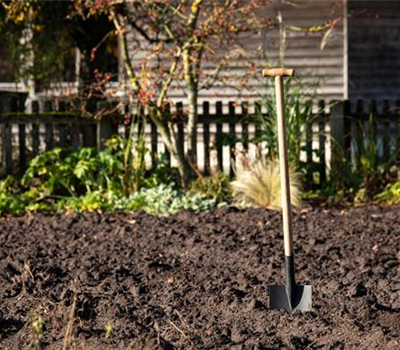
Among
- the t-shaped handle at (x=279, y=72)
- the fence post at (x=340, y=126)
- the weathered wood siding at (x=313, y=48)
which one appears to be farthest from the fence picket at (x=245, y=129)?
the weathered wood siding at (x=313, y=48)

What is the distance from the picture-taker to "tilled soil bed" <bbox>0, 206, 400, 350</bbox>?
14.5 feet

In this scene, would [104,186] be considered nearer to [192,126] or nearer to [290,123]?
[192,126]

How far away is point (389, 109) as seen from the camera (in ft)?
35.3

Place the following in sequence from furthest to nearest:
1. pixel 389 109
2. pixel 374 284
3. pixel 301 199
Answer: pixel 389 109 < pixel 301 199 < pixel 374 284

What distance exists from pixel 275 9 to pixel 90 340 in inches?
474

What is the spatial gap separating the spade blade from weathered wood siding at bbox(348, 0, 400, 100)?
1146 centimetres

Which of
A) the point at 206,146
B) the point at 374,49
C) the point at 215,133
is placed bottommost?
the point at 206,146

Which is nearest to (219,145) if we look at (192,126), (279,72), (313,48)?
(192,126)

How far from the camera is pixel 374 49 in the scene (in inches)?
642

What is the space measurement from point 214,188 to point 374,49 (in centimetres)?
788

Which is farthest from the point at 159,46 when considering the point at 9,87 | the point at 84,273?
the point at 9,87

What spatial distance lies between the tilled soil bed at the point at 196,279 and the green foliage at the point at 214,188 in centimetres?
72

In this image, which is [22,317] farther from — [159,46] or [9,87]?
[9,87]

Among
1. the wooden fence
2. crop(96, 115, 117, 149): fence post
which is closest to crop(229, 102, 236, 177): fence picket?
the wooden fence
